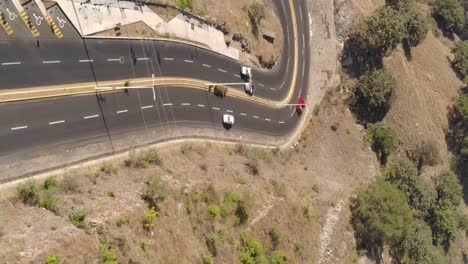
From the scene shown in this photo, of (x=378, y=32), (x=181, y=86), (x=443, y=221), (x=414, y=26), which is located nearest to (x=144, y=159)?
(x=181, y=86)

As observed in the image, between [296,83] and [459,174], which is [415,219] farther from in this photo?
[296,83]

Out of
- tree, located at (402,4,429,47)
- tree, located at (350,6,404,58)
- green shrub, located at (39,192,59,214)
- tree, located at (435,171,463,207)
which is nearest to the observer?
Answer: green shrub, located at (39,192,59,214)

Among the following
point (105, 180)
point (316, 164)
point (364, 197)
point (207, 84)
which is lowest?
point (364, 197)

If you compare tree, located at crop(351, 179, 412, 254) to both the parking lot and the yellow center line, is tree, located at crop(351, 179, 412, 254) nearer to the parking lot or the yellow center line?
the yellow center line

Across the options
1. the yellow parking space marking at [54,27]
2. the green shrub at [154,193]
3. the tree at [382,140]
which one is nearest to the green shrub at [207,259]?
the green shrub at [154,193]

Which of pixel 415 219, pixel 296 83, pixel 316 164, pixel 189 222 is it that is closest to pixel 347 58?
pixel 296 83

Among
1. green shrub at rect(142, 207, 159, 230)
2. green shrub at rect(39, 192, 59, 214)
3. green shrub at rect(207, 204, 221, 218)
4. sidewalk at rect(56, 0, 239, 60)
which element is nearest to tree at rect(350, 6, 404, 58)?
sidewalk at rect(56, 0, 239, 60)

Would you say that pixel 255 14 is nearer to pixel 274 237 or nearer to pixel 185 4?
pixel 185 4
